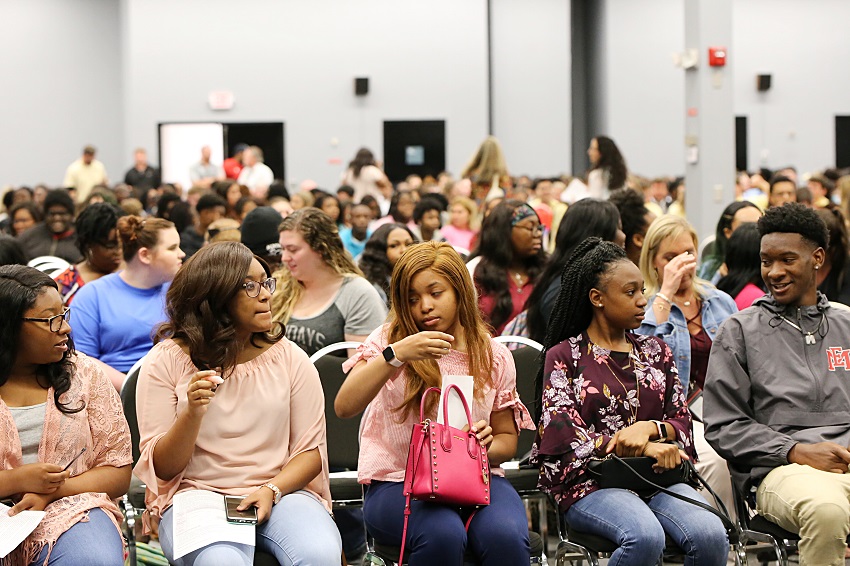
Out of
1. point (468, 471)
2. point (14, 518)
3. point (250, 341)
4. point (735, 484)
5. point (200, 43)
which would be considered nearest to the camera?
point (14, 518)

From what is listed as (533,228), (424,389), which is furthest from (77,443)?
(533,228)

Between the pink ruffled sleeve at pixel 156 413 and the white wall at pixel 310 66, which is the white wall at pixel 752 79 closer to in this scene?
the white wall at pixel 310 66

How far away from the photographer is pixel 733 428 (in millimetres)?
3994

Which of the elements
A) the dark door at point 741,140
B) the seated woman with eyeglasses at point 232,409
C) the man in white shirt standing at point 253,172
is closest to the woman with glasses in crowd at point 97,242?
the seated woman with eyeglasses at point 232,409

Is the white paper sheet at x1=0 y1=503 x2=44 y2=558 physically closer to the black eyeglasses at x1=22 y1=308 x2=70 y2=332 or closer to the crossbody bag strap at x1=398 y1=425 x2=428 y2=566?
the black eyeglasses at x1=22 y1=308 x2=70 y2=332

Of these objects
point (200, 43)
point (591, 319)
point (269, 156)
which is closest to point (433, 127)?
point (269, 156)

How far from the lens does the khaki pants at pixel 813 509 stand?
3686mm

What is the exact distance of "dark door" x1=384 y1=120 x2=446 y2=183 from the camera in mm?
21500

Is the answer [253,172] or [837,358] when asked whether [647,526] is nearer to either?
[837,358]

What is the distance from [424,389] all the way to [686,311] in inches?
60.9

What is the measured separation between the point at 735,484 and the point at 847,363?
58cm

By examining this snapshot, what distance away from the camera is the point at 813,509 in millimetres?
3688

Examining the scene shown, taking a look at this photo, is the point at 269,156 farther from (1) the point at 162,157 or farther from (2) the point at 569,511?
(2) the point at 569,511

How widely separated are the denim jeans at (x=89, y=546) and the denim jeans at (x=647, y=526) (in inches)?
58.2
